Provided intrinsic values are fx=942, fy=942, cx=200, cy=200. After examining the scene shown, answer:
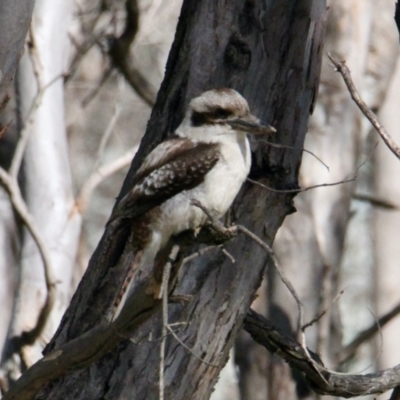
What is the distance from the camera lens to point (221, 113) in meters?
3.76

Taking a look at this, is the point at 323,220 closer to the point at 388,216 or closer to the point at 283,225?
the point at 283,225

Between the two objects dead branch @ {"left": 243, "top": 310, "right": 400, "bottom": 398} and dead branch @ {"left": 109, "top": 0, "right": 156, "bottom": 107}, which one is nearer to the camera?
dead branch @ {"left": 243, "top": 310, "right": 400, "bottom": 398}

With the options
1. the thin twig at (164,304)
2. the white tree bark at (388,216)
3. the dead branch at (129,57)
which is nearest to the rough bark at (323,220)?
the white tree bark at (388,216)

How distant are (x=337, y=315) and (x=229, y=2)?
12.7 feet

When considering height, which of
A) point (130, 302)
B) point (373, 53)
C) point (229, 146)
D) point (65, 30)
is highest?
point (373, 53)

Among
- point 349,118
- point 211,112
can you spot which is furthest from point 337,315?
point 211,112

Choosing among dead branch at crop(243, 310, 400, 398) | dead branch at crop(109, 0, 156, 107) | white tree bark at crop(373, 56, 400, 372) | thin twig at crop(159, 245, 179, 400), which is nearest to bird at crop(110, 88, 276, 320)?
thin twig at crop(159, 245, 179, 400)

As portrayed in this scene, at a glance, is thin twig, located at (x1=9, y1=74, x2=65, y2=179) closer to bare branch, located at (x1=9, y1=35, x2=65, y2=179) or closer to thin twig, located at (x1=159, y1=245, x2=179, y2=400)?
bare branch, located at (x1=9, y1=35, x2=65, y2=179)

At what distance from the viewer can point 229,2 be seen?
442cm

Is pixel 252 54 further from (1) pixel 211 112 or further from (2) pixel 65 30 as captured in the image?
(2) pixel 65 30

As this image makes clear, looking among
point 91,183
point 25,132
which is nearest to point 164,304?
point 25,132

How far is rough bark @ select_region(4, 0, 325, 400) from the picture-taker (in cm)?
405

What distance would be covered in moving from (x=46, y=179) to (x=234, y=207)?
126 inches

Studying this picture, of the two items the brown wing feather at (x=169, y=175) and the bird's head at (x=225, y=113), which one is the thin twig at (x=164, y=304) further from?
the bird's head at (x=225, y=113)
